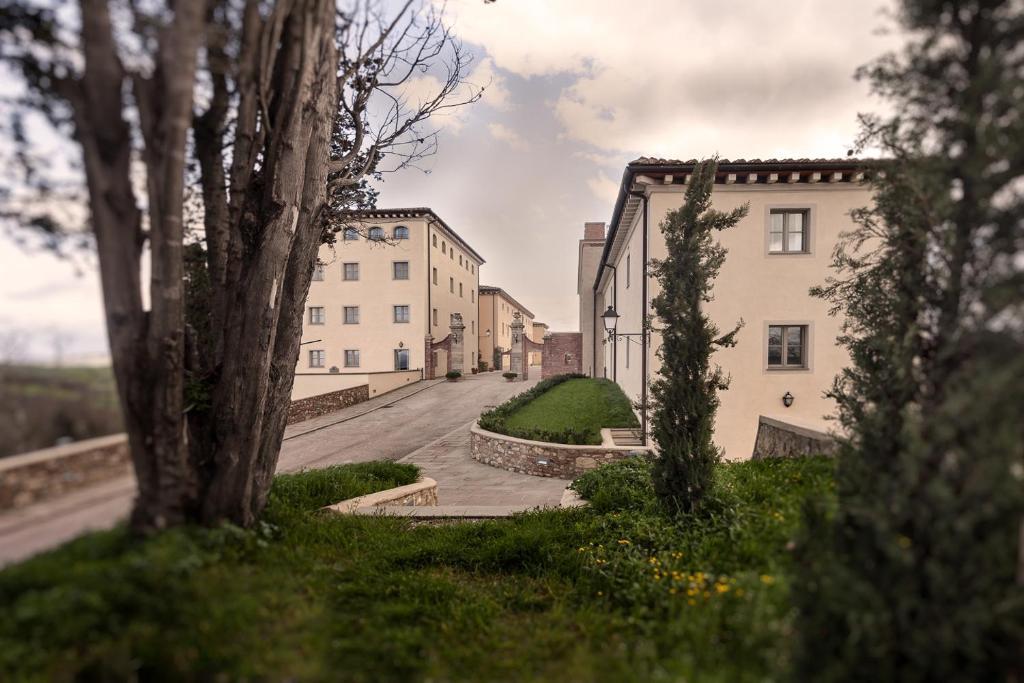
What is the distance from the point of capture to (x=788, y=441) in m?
5.58

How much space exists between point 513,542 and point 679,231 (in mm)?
3989

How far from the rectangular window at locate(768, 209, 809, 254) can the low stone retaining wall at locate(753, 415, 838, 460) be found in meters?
5.67

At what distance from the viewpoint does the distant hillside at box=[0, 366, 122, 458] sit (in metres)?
2.10

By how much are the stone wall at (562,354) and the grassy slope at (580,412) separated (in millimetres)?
9474

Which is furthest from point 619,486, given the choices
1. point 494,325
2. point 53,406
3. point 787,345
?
point 494,325

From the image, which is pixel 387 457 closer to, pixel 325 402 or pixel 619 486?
pixel 619 486

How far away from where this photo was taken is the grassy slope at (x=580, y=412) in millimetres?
11445

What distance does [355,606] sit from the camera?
306cm

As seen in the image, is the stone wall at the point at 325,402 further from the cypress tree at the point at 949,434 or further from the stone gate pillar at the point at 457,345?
the cypress tree at the point at 949,434

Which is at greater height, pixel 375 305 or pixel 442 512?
pixel 375 305

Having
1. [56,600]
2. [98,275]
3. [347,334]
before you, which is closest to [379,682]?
[56,600]

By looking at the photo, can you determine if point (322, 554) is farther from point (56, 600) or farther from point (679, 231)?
point (679, 231)

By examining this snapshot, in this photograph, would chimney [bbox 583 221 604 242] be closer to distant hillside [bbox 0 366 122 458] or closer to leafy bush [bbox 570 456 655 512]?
leafy bush [bbox 570 456 655 512]

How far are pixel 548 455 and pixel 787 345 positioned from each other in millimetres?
6501
